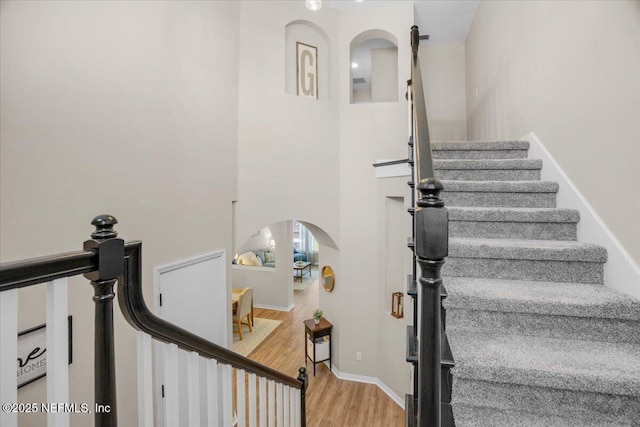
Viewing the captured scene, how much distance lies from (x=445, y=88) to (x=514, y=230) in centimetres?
458

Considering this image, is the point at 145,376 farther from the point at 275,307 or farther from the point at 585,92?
the point at 275,307

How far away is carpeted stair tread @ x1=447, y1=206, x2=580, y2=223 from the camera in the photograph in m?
1.87

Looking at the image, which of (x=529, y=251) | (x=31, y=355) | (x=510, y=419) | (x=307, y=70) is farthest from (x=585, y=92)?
(x=31, y=355)

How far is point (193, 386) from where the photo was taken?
1164 millimetres

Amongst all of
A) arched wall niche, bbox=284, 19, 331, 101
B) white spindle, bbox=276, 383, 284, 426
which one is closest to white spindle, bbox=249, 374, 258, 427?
white spindle, bbox=276, 383, 284, 426

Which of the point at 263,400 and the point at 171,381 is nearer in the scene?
the point at 171,381

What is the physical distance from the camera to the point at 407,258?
4199mm

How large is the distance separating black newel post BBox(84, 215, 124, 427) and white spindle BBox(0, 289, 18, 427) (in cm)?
15

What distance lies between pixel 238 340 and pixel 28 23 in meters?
5.67

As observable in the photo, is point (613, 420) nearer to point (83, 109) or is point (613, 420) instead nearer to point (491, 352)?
point (491, 352)

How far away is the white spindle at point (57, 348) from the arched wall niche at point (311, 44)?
13.8 feet

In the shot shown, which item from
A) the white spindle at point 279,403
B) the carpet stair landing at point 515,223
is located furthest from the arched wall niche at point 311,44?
the white spindle at point 279,403

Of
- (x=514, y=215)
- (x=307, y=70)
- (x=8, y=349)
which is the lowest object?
(x=8, y=349)

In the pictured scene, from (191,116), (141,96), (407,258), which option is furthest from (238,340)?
(141,96)
